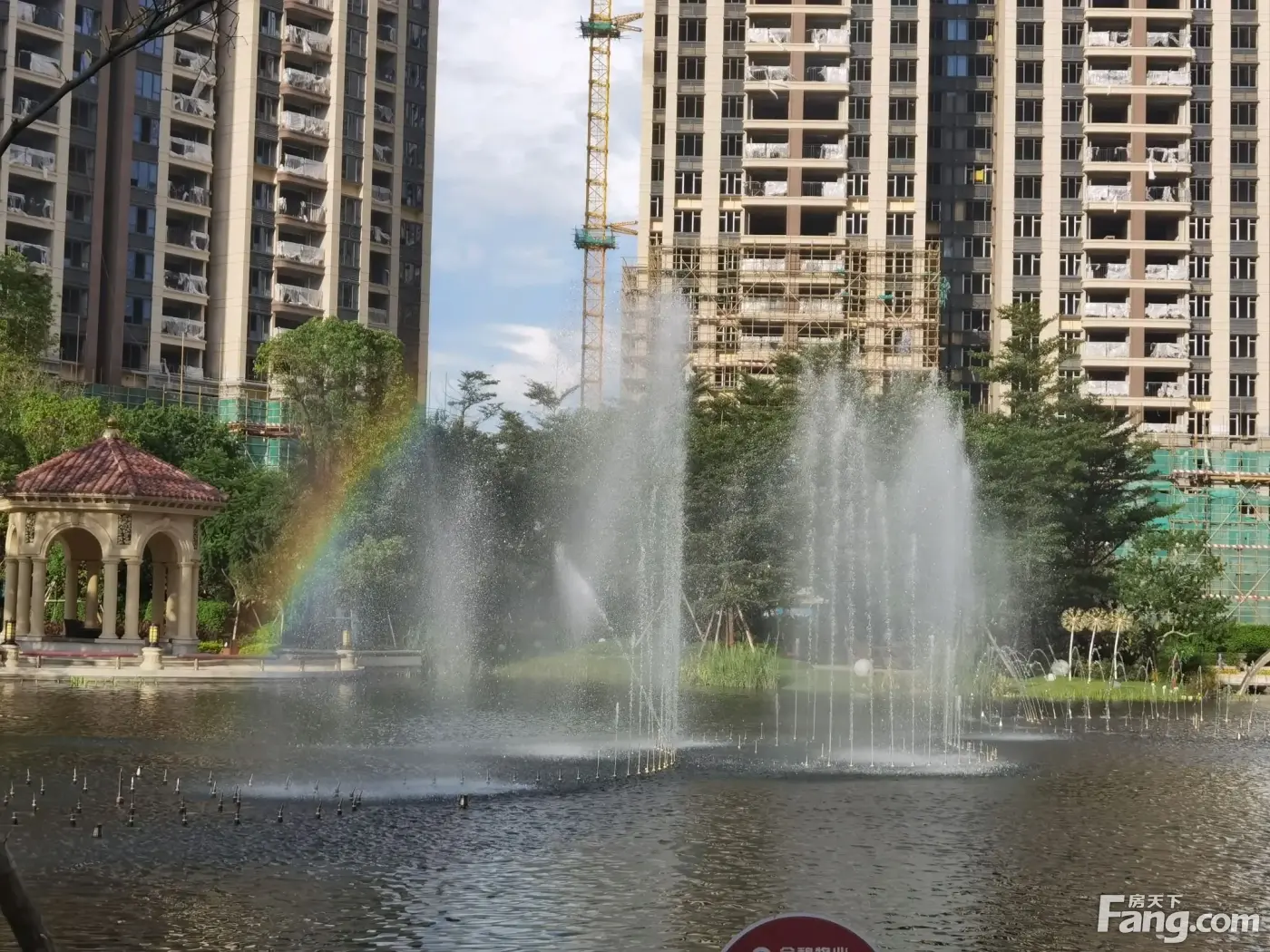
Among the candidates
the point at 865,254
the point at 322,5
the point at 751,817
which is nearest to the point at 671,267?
the point at 865,254

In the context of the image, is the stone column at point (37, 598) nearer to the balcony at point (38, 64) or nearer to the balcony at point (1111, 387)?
the balcony at point (38, 64)

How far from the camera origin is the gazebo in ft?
172

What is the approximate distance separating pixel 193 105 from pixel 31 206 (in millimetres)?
13332

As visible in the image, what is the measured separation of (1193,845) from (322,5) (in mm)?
94561

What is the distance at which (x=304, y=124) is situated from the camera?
340ft

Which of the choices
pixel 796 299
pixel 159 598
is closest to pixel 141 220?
pixel 796 299

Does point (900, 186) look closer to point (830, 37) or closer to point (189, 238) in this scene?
point (830, 37)

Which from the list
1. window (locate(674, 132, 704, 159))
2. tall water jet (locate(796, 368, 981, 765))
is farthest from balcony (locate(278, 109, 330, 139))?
tall water jet (locate(796, 368, 981, 765))

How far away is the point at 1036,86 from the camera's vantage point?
10481 cm

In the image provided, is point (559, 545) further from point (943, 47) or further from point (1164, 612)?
point (943, 47)

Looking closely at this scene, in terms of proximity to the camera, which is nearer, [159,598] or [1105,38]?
[159,598]

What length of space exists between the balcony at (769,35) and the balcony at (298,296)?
3115 cm

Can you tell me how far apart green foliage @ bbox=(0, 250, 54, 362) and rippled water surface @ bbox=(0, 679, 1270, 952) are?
1341 inches

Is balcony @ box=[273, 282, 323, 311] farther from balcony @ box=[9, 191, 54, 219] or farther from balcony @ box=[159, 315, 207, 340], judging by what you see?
balcony @ box=[9, 191, 54, 219]
